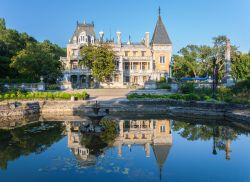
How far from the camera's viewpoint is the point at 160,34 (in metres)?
66.0

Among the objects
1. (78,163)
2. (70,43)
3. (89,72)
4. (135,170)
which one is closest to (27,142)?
(78,163)

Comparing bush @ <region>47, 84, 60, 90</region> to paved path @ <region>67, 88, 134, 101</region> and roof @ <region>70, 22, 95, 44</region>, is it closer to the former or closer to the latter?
paved path @ <region>67, 88, 134, 101</region>

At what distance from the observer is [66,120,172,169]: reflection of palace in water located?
14.4 metres

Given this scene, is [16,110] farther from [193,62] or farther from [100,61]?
[193,62]

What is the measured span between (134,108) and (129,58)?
35.1 m

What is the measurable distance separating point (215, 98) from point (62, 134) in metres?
16.2

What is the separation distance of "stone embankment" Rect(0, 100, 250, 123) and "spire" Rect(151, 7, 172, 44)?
37.3 meters

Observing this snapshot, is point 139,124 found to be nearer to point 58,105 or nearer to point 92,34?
point 58,105

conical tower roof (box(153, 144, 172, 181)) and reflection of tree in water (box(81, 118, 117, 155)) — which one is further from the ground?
reflection of tree in water (box(81, 118, 117, 155))

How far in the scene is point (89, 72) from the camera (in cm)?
5994

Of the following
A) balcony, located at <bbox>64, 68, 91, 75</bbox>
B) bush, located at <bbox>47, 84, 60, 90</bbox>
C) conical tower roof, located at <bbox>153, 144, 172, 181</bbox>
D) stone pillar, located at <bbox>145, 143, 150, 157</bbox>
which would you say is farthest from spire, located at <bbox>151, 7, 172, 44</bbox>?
conical tower roof, located at <bbox>153, 144, 172, 181</bbox>

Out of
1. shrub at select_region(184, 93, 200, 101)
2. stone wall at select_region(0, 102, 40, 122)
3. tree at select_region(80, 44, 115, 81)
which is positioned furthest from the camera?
tree at select_region(80, 44, 115, 81)

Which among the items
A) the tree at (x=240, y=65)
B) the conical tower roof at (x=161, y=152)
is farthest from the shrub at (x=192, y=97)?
the tree at (x=240, y=65)

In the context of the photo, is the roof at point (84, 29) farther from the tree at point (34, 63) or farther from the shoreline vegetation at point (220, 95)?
the shoreline vegetation at point (220, 95)
